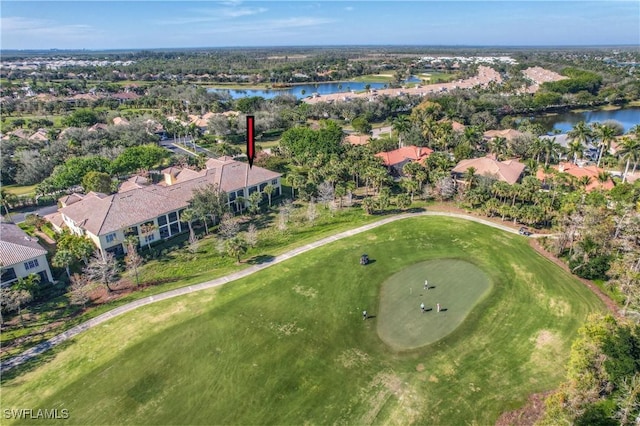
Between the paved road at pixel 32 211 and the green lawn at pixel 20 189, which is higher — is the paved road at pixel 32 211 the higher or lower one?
the lower one

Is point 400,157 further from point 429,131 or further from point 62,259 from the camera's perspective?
point 62,259

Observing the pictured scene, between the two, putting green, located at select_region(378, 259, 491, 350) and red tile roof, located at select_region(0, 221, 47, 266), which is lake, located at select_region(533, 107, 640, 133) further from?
red tile roof, located at select_region(0, 221, 47, 266)

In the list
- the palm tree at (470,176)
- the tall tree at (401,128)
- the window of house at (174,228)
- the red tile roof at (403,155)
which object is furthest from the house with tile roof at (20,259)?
the tall tree at (401,128)

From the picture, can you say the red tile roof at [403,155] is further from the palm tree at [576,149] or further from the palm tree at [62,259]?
the palm tree at [62,259]

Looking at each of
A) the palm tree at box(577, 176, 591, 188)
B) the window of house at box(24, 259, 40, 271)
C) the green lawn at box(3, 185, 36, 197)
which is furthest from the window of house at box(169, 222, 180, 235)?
the palm tree at box(577, 176, 591, 188)

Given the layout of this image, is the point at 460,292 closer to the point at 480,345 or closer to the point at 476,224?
the point at 480,345

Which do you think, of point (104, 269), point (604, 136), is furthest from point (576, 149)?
point (104, 269)

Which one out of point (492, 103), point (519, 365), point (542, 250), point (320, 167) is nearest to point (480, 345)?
point (519, 365)
